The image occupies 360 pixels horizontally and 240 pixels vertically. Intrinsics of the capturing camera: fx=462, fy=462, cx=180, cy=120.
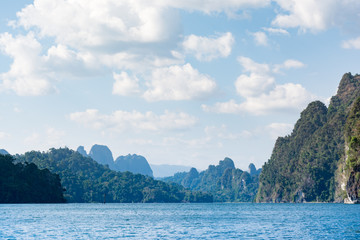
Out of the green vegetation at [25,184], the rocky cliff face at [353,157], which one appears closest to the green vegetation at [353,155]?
the rocky cliff face at [353,157]

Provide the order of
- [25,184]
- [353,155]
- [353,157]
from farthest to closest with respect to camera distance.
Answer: [25,184] → [353,157] → [353,155]

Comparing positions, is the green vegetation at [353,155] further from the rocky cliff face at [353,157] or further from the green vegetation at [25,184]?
the green vegetation at [25,184]

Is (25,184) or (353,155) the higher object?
(353,155)

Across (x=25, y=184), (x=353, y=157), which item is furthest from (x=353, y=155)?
(x=25, y=184)

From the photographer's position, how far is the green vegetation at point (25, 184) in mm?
165625

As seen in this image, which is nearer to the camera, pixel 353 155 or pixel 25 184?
pixel 353 155

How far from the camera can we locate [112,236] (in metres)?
54.8

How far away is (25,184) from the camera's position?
17212 cm

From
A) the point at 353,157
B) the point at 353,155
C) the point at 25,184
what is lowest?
the point at 25,184

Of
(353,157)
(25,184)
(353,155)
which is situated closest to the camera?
(353,155)

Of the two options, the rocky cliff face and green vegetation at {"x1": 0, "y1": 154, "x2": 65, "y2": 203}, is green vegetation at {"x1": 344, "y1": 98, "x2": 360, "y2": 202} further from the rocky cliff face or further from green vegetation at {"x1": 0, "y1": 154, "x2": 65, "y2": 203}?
green vegetation at {"x1": 0, "y1": 154, "x2": 65, "y2": 203}

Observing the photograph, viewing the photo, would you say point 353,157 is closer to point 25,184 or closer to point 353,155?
point 353,155

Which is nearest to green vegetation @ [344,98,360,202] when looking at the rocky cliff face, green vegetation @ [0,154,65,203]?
the rocky cliff face

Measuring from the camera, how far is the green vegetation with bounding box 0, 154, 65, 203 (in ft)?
543
